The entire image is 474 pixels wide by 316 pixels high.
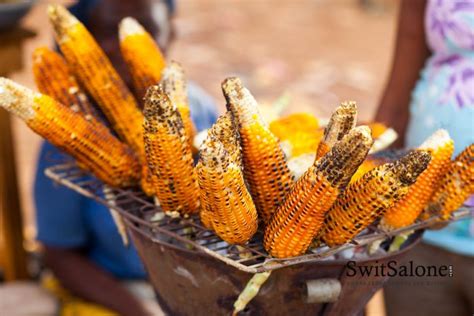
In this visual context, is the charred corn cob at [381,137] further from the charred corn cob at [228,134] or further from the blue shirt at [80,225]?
the blue shirt at [80,225]

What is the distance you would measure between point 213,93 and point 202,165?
4250 millimetres

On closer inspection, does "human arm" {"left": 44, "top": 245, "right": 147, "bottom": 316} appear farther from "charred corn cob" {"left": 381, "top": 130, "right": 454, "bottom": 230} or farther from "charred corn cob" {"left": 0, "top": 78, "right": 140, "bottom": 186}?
"charred corn cob" {"left": 381, "top": 130, "right": 454, "bottom": 230}

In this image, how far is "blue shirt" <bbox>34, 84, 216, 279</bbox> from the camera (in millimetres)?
2047

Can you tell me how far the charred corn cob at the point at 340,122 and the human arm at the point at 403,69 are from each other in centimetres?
72

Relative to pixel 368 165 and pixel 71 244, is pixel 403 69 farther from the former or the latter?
pixel 71 244

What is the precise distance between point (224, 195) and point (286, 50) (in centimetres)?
567

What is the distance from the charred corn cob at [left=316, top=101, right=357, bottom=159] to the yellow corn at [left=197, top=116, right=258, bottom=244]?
19 cm

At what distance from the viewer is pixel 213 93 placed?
5.14 meters

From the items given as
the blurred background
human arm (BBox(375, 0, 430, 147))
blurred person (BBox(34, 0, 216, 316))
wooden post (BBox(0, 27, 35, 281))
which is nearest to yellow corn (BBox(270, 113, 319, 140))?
human arm (BBox(375, 0, 430, 147))

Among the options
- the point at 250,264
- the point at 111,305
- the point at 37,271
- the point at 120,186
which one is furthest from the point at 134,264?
the point at 250,264

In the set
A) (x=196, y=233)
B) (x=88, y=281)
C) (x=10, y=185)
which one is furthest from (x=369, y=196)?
(x=10, y=185)

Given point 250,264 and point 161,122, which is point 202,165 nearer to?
point 161,122

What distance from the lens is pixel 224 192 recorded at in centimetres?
96

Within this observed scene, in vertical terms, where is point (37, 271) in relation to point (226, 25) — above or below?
below
